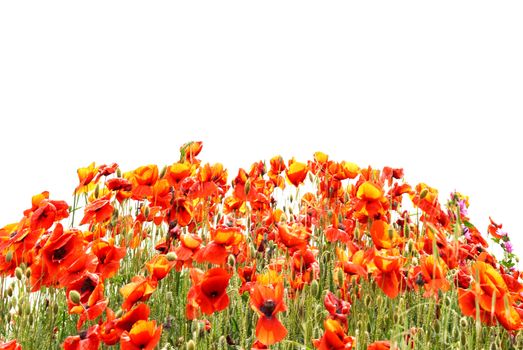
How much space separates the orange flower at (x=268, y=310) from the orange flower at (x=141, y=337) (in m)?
0.30

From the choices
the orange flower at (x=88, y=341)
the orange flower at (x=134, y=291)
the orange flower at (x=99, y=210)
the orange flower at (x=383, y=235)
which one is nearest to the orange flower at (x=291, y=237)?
the orange flower at (x=383, y=235)

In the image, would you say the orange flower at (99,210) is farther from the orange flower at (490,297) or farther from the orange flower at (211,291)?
the orange flower at (490,297)

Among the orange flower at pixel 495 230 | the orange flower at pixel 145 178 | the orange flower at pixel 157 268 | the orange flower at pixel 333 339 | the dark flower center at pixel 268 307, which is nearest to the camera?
the orange flower at pixel 333 339

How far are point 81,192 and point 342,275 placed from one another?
5.01 ft

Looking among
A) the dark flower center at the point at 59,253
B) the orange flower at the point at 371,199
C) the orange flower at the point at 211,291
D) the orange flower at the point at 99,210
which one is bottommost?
the orange flower at the point at 211,291

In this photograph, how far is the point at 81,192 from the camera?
3.46 metres

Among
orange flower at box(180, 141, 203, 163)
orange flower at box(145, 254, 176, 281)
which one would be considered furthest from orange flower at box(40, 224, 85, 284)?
orange flower at box(180, 141, 203, 163)

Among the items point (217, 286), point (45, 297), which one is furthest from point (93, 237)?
point (217, 286)

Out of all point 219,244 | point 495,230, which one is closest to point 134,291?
point 219,244

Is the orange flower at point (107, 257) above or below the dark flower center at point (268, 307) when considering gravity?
above

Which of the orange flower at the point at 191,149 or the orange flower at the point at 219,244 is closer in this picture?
the orange flower at the point at 219,244

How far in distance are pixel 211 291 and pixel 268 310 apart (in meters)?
0.25

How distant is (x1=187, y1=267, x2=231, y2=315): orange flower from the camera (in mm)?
2209

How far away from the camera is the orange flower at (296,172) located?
145 inches
